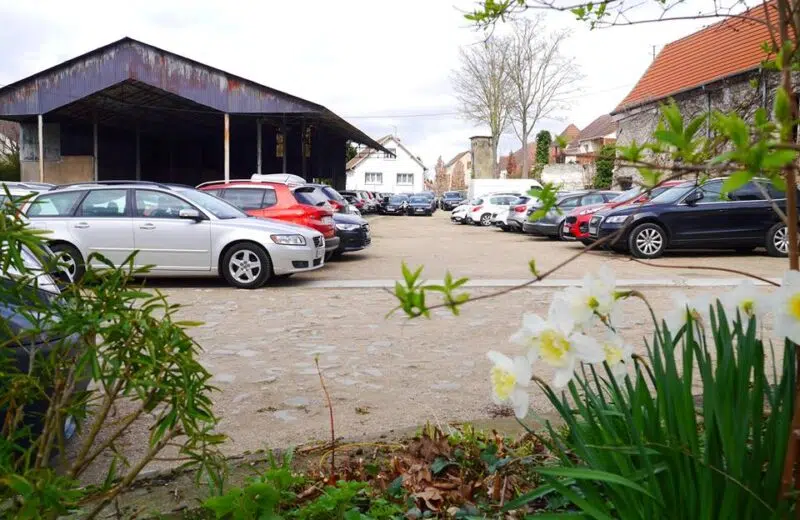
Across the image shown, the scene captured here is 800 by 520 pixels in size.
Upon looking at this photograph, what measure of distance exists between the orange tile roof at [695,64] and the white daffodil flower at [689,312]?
23.8 m

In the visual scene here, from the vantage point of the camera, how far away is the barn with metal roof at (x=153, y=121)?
28.0m

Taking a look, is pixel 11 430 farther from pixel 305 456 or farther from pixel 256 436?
pixel 256 436

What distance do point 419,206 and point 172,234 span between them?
41.0 meters

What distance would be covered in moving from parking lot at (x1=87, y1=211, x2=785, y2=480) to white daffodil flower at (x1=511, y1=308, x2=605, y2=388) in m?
0.40

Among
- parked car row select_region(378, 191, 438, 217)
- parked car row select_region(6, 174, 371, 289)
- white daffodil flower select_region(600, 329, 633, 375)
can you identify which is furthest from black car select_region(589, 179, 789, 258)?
parked car row select_region(378, 191, 438, 217)

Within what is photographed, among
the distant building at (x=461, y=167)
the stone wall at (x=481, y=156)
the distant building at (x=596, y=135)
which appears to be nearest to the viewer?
the distant building at (x=596, y=135)

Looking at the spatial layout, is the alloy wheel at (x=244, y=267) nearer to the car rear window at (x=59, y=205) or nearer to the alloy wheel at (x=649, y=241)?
the car rear window at (x=59, y=205)

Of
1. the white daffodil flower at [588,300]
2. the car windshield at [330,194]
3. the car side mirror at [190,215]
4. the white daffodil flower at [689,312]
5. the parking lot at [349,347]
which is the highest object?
the car windshield at [330,194]

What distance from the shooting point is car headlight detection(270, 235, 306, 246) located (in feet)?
37.3

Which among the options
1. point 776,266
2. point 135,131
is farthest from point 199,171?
point 776,266

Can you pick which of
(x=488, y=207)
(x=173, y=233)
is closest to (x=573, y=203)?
(x=488, y=207)

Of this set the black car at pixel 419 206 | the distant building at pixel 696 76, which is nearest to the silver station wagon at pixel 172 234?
the distant building at pixel 696 76

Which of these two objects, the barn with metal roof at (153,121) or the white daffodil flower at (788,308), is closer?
the white daffodil flower at (788,308)

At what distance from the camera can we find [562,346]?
1688mm
